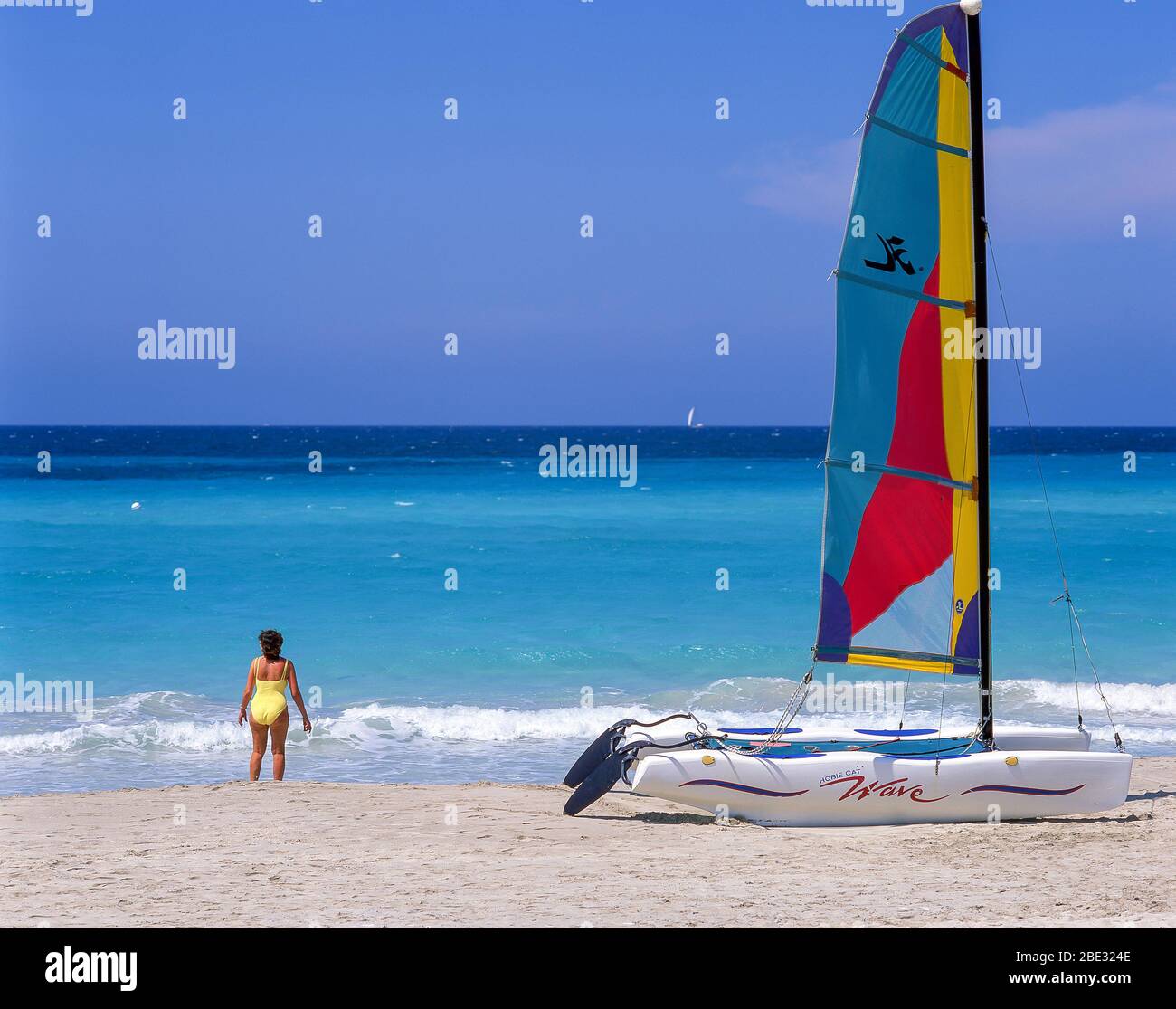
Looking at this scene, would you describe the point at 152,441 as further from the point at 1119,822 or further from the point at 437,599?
the point at 1119,822

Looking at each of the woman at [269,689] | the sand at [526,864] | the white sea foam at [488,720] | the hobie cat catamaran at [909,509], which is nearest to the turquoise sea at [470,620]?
the white sea foam at [488,720]

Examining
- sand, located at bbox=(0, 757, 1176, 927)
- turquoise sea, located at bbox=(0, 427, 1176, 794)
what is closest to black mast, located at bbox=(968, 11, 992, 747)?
sand, located at bbox=(0, 757, 1176, 927)

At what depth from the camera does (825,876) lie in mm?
8133

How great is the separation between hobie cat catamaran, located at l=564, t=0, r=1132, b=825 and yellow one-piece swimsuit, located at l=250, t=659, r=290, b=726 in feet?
9.00

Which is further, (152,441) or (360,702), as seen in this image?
(152,441)

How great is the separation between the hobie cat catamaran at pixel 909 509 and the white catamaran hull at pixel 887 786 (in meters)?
0.01

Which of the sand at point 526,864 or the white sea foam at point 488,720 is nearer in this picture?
the sand at point 526,864

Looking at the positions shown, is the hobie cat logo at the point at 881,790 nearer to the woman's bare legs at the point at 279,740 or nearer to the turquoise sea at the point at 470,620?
the turquoise sea at the point at 470,620

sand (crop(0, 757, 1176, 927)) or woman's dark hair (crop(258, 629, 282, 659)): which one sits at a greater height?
woman's dark hair (crop(258, 629, 282, 659))

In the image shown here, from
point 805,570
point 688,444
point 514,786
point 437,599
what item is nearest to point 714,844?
point 514,786

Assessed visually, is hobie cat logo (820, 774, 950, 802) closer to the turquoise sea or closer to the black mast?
the black mast

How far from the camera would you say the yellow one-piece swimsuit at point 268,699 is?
10.8 meters

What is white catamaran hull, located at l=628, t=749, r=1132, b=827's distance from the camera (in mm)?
9633

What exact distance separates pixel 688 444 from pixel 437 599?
7803cm
